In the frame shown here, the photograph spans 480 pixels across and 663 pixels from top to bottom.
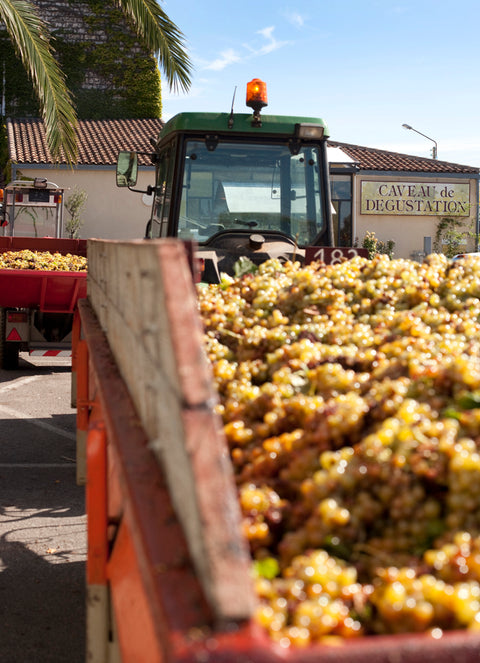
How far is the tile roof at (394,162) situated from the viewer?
3369 centimetres

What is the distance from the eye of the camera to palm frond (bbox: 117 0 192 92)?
9914mm

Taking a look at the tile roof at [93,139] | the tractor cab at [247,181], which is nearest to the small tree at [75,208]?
the tile roof at [93,139]

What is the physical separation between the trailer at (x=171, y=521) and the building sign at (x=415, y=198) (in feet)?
105

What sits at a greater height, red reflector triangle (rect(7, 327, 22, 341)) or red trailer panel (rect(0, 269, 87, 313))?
red trailer panel (rect(0, 269, 87, 313))

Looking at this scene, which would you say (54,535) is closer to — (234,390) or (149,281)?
(234,390)

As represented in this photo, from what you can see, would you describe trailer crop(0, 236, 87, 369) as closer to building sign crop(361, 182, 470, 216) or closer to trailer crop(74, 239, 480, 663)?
trailer crop(74, 239, 480, 663)

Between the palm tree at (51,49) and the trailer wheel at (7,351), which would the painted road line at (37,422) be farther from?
the palm tree at (51,49)

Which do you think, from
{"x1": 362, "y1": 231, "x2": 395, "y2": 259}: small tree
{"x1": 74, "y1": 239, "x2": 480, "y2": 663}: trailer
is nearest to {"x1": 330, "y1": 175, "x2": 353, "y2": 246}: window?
{"x1": 362, "y1": 231, "x2": 395, "y2": 259}: small tree

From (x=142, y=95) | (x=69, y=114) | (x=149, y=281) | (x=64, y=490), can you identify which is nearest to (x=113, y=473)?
(x=149, y=281)

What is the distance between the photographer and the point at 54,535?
15.3 feet

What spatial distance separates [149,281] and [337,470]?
20.1 inches

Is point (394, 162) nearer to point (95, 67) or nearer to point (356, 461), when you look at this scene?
point (95, 67)

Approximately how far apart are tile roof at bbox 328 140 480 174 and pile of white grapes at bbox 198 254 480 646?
104 ft

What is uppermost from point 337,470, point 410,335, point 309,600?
point 410,335
